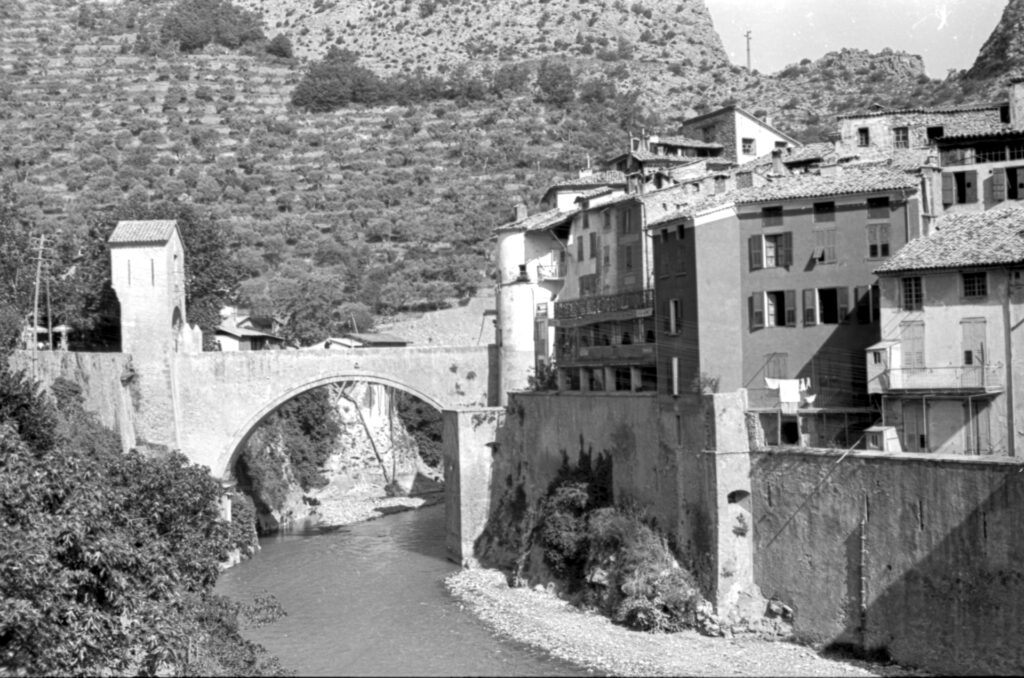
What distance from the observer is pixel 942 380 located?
32969 mm

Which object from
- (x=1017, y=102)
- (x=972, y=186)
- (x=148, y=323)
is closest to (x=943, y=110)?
(x=1017, y=102)

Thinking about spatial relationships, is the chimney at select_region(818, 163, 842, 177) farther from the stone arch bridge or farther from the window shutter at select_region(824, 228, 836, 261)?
the stone arch bridge

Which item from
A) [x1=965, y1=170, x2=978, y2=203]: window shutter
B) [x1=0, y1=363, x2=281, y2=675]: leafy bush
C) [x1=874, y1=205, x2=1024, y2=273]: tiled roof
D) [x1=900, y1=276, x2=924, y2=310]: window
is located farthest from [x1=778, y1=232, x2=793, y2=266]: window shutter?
[x1=0, y1=363, x2=281, y2=675]: leafy bush

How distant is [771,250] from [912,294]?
4.72 metres

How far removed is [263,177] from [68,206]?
1756 cm

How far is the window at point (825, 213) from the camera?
3675cm

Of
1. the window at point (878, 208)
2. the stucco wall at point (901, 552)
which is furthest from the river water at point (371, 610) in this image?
the window at point (878, 208)

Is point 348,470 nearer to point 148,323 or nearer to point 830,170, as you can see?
point 148,323

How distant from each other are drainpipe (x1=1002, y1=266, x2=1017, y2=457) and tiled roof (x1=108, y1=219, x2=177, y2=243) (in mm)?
30903

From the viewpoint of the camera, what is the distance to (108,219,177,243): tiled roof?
169ft

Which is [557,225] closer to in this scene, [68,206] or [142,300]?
[142,300]

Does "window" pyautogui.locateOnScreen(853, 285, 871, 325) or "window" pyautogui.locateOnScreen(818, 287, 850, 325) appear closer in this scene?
"window" pyautogui.locateOnScreen(853, 285, 871, 325)

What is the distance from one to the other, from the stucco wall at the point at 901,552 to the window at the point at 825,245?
5732 millimetres

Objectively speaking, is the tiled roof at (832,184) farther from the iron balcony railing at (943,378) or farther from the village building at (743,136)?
the village building at (743,136)
